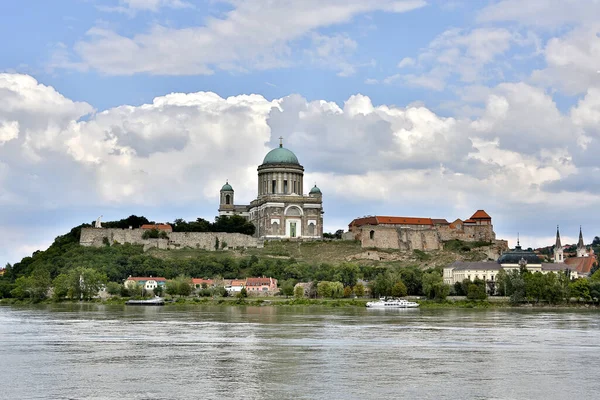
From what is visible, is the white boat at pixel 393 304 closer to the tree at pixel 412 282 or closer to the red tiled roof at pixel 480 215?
the tree at pixel 412 282

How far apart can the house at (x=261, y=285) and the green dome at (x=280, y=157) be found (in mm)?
26251

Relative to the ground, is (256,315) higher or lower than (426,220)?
lower

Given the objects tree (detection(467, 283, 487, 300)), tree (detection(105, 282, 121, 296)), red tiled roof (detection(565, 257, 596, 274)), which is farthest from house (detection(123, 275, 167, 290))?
red tiled roof (detection(565, 257, 596, 274))

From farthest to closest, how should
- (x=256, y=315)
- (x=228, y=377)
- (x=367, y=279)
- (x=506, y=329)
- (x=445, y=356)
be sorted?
(x=367, y=279), (x=256, y=315), (x=506, y=329), (x=445, y=356), (x=228, y=377)

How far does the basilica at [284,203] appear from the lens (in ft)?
372

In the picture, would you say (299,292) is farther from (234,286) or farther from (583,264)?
(583,264)

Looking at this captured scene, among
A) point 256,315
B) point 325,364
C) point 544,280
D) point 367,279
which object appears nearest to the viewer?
point 325,364

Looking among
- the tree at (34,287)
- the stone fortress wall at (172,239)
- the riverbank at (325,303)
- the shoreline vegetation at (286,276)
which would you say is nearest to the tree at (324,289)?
the shoreline vegetation at (286,276)

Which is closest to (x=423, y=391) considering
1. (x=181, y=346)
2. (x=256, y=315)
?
(x=181, y=346)

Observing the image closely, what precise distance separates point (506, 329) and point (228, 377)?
23.8 m

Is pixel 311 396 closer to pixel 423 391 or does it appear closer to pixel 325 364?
pixel 423 391

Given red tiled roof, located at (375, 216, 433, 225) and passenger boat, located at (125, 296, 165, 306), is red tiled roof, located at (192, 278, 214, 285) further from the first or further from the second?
red tiled roof, located at (375, 216, 433, 225)

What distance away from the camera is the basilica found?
113250 millimetres

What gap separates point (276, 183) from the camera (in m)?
116
